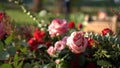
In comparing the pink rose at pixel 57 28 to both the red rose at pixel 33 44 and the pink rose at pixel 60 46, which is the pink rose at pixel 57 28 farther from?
the pink rose at pixel 60 46

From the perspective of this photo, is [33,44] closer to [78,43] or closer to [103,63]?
[78,43]

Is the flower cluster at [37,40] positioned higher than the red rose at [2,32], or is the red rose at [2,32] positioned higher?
the red rose at [2,32]

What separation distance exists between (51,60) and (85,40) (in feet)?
0.68

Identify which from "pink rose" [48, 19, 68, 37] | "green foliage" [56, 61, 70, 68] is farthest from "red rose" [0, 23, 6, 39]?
"green foliage" [56, 61, 70, 68]

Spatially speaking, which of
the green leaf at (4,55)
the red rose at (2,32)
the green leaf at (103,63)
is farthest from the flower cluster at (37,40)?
the green leaf at (103,63)

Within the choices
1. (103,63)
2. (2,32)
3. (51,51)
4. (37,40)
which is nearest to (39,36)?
(37,40)

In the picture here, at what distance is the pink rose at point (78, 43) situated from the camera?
161cm

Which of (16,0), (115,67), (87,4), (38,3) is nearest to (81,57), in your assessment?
(115,67)

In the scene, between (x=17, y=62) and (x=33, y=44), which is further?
(x=33, y=44)

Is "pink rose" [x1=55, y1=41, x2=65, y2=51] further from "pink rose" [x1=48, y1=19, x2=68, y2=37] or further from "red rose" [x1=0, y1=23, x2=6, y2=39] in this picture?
"red rose" [x1=0, y1=23, x2=6, y2=39]

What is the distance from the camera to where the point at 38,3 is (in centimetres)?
2356

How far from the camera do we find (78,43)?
162 centimetres

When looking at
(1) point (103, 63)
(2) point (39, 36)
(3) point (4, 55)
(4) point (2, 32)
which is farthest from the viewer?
(2) point (39, 36)

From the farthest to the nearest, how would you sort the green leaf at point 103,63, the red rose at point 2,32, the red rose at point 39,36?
the red rose at point 39,36 → the red rose at point 2,32 → the green leaf at point 103,63
